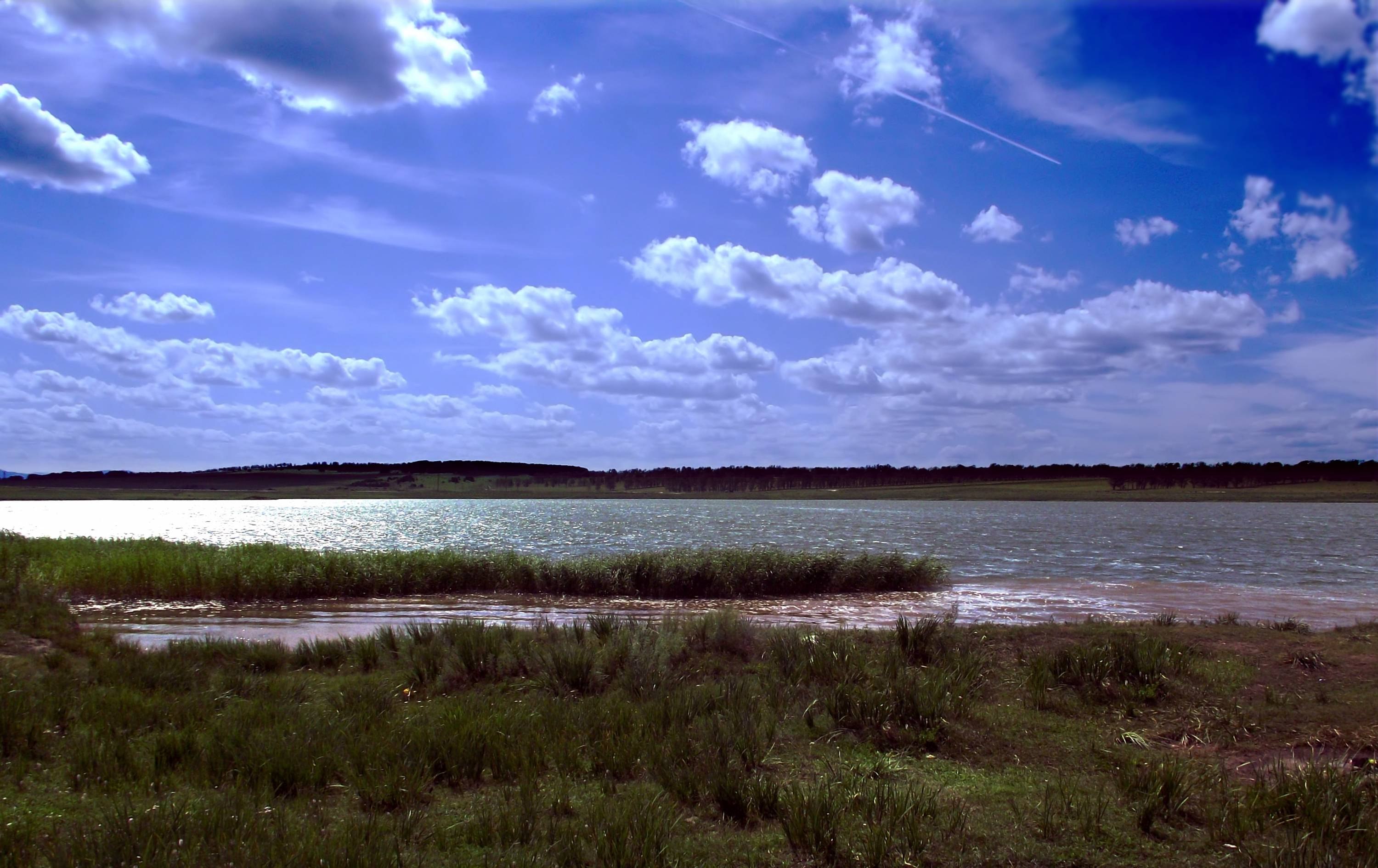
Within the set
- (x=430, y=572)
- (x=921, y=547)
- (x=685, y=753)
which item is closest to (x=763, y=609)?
(x=430, y=572)

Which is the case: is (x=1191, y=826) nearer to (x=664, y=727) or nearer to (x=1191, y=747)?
(x=1191, y=747)

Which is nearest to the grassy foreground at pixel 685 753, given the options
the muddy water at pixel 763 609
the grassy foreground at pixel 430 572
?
the muddy water at pixel 763 609

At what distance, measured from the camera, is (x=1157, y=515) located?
113000 millimetres

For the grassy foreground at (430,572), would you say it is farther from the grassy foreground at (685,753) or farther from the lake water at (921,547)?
the grassy foreground at (685,753)

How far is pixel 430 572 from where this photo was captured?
105 ft

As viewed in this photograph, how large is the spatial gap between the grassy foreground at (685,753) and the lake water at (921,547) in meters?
8.35

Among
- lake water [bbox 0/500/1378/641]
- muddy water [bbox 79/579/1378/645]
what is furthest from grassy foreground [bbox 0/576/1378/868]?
lake water [bbox 0/500/1378/641]

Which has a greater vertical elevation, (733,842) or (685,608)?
(733,842)

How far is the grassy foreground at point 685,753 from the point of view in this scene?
6.13 meters

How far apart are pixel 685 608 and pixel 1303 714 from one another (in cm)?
1812

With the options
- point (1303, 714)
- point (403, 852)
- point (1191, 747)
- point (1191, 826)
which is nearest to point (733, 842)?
point (403, 852)

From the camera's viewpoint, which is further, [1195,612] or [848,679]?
[1195,612]

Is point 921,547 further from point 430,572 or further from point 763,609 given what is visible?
point 430,572

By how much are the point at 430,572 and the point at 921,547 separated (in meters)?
35.3
